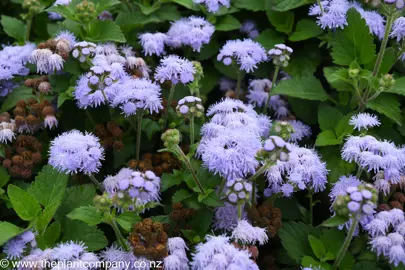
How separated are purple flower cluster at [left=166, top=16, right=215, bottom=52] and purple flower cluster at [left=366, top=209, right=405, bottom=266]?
4.92 ft

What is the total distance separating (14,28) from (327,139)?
88.3 inches

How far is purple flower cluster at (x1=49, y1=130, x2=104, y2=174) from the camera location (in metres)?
2.43

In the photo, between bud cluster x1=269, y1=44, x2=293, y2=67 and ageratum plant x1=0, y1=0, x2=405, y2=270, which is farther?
bud cluster x1=269, y1=44, x2=293, y2=67

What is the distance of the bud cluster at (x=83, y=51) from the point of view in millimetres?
2855

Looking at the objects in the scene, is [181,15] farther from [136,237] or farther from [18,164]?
[136,237]

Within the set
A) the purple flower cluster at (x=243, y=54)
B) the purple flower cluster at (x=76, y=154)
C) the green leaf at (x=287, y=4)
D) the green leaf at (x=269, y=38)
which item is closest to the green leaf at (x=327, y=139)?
the purple flower cluster at (x=243, y=54)

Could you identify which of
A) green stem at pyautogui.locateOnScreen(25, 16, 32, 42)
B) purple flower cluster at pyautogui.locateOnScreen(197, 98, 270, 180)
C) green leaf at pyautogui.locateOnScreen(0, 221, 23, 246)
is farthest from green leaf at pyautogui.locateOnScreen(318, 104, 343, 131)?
green stem at pyautogui.locateOnScreen(25, 16, 32, 42)

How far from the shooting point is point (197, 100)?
2555 mm

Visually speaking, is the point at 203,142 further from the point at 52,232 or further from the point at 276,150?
the point at 52,232

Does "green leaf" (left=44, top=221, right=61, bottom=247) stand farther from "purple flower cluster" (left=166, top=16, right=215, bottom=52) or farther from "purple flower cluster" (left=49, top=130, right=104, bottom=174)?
"purple flower cluster" (left=166, top=16, right=215, bottom=52)

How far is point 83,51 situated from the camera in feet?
9.34

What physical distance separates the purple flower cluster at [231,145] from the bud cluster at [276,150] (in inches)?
6.2

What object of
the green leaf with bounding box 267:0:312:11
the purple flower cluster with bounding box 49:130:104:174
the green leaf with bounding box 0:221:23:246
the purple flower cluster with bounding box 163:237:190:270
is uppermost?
the green leaf with bounding box 267:0:312:11

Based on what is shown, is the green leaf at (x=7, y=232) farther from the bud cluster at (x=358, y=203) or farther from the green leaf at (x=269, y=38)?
the green leaf at (x=269, y=38)
